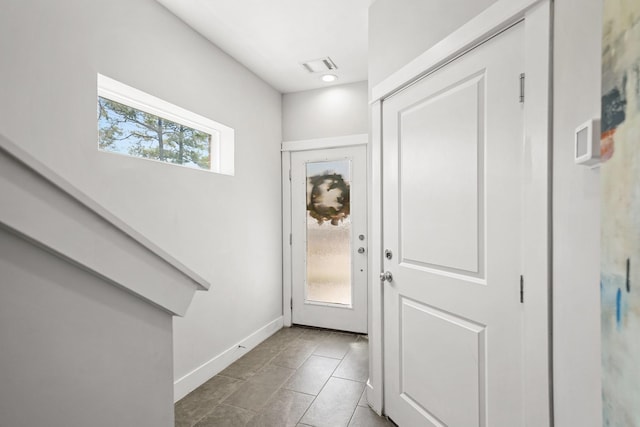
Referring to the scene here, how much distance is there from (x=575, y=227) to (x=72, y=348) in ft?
4.42

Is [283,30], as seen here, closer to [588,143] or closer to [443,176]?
[443,176]

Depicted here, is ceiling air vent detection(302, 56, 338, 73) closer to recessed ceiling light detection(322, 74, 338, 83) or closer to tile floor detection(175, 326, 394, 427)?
recessed ceiling light detection(322, 74, 338, 83)

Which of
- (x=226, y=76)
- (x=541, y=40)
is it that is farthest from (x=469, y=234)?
(x=226, y=76)

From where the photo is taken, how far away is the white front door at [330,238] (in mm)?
3336

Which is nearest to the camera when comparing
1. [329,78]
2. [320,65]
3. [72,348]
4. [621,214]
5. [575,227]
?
[621,214]

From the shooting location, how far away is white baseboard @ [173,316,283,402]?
7.18 ft

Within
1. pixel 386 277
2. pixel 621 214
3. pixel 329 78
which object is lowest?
pixel 386 277

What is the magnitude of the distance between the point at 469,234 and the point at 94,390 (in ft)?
4.67

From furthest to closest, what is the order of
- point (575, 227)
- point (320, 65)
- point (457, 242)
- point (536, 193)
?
point (320, 65) < point (457, 242) < point (536, 193) < point (575, 227)

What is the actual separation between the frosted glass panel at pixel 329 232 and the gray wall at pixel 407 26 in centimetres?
146

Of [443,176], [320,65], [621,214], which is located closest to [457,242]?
[443,176]

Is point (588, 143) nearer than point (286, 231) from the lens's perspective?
Yes

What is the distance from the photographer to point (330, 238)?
3480 mm

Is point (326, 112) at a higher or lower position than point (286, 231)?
higher
